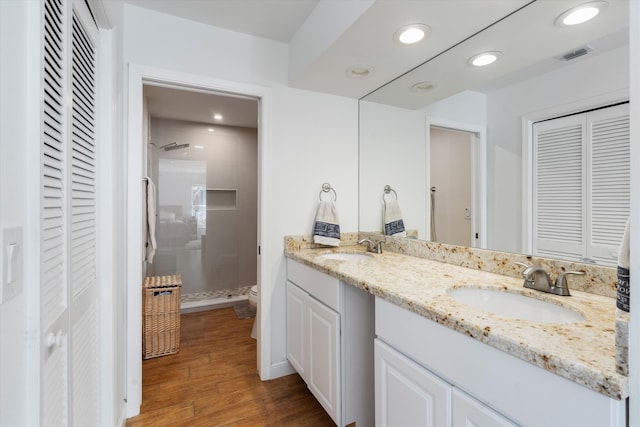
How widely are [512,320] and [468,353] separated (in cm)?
15

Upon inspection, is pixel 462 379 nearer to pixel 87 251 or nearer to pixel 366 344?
pixel 366 344

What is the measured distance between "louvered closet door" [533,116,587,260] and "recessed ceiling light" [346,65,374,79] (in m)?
1.01

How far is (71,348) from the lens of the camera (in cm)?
96

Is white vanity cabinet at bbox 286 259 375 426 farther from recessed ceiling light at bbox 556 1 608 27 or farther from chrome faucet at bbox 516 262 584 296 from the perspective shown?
recessed ceiling light at bbox 556 1 608 27

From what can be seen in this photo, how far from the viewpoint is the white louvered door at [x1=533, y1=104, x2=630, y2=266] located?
1.02m

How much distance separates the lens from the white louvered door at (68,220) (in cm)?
79

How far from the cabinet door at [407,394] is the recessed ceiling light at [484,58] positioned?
145 centimetres

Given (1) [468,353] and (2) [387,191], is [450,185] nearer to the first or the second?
(2) [387,191]

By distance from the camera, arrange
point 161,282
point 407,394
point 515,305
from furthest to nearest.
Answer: point 161,282, point 515,305, point 407,394

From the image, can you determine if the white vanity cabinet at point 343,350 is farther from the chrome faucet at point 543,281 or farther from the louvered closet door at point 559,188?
the louvered closet door at point 559,188

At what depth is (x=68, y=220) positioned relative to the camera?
948 millimetres

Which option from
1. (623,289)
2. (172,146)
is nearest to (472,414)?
(623,289)

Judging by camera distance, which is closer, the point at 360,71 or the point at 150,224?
the point at 360,71

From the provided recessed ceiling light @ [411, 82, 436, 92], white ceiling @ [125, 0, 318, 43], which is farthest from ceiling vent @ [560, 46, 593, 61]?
white ceiling @ [125, 0, 318, 43]
